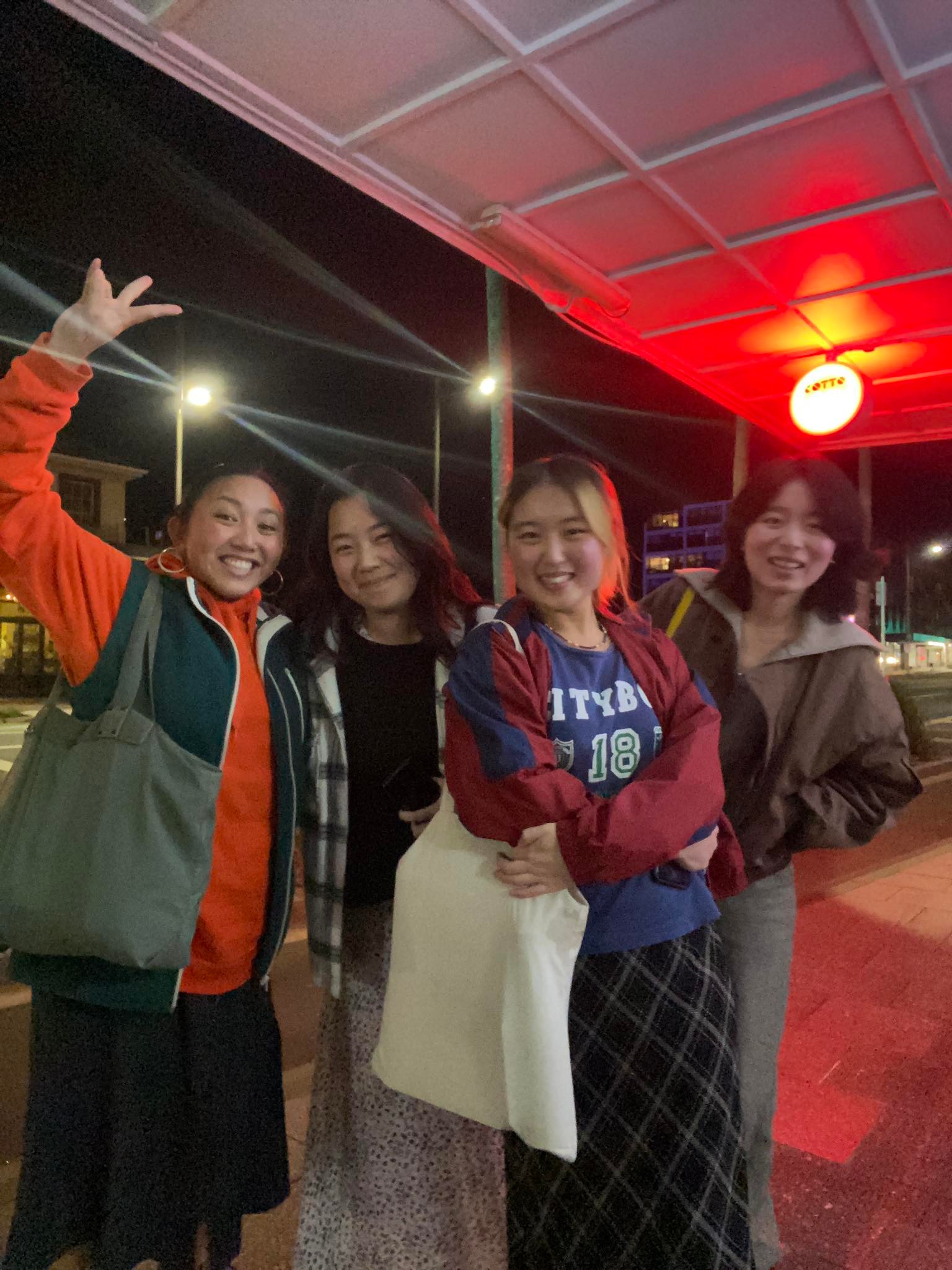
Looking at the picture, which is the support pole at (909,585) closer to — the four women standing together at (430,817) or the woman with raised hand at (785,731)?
the woman with raised hand at (785,731)

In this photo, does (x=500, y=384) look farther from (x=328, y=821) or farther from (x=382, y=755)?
(x=328, y=821)

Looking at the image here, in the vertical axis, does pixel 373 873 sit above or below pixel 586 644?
below

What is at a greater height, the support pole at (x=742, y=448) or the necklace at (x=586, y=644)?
the support pole at (x=742, y=448)

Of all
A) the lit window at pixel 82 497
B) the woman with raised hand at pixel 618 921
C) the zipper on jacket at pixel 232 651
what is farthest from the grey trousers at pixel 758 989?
the lit window at pixel 82 497

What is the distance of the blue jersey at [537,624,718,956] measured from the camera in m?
1.56

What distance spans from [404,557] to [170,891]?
3.32 ft

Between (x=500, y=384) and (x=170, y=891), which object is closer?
(x=170, y=891)

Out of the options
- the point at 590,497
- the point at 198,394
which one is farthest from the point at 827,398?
the point at 198,394

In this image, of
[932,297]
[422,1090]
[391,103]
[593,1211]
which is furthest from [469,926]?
[932,297]

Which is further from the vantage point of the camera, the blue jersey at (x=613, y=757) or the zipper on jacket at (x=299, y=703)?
the zipper on jacket at (x=299, y=703)

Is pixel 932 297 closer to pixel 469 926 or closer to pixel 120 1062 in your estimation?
pixel 469 926

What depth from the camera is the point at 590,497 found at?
1.76 metres

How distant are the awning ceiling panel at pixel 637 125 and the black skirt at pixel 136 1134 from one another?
124 inches

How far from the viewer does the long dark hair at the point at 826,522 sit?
2.17 metres
